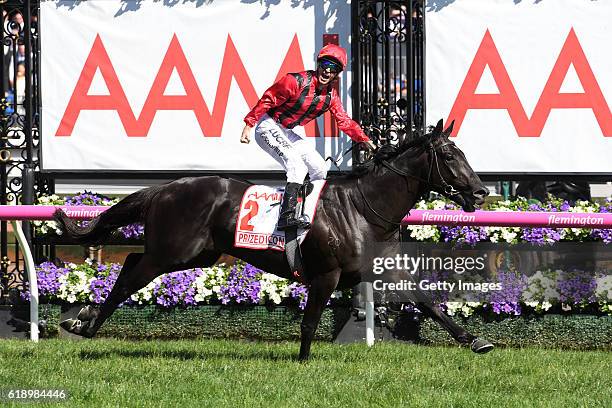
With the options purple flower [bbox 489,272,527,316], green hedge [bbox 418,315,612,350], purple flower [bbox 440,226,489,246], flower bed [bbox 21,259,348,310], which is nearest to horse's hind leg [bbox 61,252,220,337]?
flower bed [bbox 21,259,348,310]

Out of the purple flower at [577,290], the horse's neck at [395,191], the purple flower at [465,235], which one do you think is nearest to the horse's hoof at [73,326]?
the horse's neck at [395,191]

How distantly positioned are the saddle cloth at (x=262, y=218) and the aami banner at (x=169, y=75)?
1737 mm

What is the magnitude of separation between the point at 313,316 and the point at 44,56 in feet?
12.3

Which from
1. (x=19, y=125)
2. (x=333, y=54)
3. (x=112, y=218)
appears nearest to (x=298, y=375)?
(x=112, y=218)

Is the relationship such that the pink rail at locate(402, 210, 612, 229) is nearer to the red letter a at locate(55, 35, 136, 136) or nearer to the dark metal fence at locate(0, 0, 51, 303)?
the red letter a at locate(55, 35, 136, 136)

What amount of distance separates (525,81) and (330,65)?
244 centimetres

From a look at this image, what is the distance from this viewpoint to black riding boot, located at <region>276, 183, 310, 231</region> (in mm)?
7461

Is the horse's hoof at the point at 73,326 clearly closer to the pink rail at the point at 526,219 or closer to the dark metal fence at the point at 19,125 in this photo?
the dark metal fence at the point at 19,125

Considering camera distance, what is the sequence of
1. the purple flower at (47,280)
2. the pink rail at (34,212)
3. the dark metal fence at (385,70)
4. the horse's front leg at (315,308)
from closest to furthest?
the horse's front leg at (315,308) < the pink rail at (34,212) < the purple flower at (47,280) < the dark metal fence at (385,70)

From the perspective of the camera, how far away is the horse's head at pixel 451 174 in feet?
24.9

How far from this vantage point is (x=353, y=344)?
340 inches

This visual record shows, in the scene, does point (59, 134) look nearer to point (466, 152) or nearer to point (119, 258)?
point (466, 152)

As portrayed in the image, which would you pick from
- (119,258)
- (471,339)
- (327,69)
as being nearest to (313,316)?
(471,339)

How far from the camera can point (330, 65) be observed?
25.0ft
